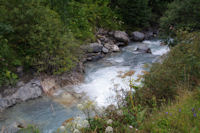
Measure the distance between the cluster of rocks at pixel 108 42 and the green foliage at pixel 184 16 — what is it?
12.3ft

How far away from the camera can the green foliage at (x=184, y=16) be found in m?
9.41

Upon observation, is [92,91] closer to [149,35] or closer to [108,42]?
[108,42]

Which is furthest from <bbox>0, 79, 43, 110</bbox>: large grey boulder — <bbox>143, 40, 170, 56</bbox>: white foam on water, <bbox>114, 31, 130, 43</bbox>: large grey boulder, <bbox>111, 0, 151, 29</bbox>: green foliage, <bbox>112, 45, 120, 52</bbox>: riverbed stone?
<bbox>111, 0, 151, 29</bbox>: green foliage

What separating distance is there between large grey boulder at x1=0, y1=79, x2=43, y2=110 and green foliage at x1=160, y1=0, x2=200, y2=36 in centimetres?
707

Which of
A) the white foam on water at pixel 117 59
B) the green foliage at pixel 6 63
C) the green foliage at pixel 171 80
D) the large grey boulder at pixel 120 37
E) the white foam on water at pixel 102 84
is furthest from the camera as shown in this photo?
the large grey boulder at pixel 120 37

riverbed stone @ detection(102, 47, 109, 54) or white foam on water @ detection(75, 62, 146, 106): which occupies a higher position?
riverbed stone @ detection(102, 47, 109, 54)

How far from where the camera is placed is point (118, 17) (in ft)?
61.4

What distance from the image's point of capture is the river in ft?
20.9

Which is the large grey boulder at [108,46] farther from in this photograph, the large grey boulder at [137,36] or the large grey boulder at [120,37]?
the large grey boulder at [137,36]

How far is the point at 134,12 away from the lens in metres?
18.5

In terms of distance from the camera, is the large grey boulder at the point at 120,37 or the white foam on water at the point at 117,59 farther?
the large grey boulder at the point at 120,37

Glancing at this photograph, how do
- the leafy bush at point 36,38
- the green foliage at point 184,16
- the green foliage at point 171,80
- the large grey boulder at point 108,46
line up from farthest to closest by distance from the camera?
the large grey boulder at point 108,46 < the green foliage at point 184,16 < the leafy bush at point 36,38 < the green foliage at point 171,80

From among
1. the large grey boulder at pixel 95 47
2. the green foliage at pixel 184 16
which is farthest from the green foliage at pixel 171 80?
the large grey boulder at pixel 95 47

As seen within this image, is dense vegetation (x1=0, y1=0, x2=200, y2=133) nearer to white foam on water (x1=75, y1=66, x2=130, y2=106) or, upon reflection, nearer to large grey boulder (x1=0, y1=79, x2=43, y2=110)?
large grey boulder (x1=0, y1=79, x2=43, y2=110)
